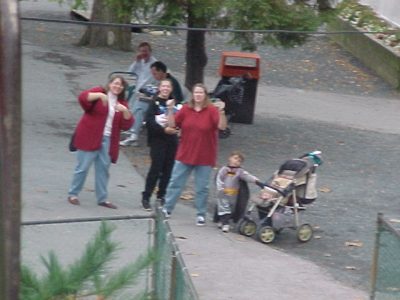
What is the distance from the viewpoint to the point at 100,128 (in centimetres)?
1143

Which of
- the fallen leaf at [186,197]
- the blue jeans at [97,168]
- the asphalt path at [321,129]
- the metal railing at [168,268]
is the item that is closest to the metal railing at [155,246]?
the metal railing at [168,268]

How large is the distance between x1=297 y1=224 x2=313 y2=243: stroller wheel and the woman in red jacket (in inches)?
85.2

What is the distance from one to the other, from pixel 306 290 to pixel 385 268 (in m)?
1.53

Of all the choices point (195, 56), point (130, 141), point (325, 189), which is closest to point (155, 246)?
point (325, 189)

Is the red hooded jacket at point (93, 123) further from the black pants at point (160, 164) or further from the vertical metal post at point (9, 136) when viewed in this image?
the vertical metal post at point (9, 136)

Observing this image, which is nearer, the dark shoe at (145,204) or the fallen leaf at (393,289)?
the fallen leaf at (393,289)

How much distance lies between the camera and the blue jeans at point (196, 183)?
11383mm

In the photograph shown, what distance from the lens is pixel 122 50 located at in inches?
870

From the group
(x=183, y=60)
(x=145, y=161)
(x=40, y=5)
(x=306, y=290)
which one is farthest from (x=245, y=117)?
(x=40, y=5)

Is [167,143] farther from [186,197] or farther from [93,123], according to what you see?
[186,197]

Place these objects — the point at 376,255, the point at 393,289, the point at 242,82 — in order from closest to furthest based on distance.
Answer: the point at 393,289 → the point at 376,255 → the point at 242,82

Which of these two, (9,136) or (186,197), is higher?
(9,136)

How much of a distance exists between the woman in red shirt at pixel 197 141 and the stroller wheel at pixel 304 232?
1.06 metres

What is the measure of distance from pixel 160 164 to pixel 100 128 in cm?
81
